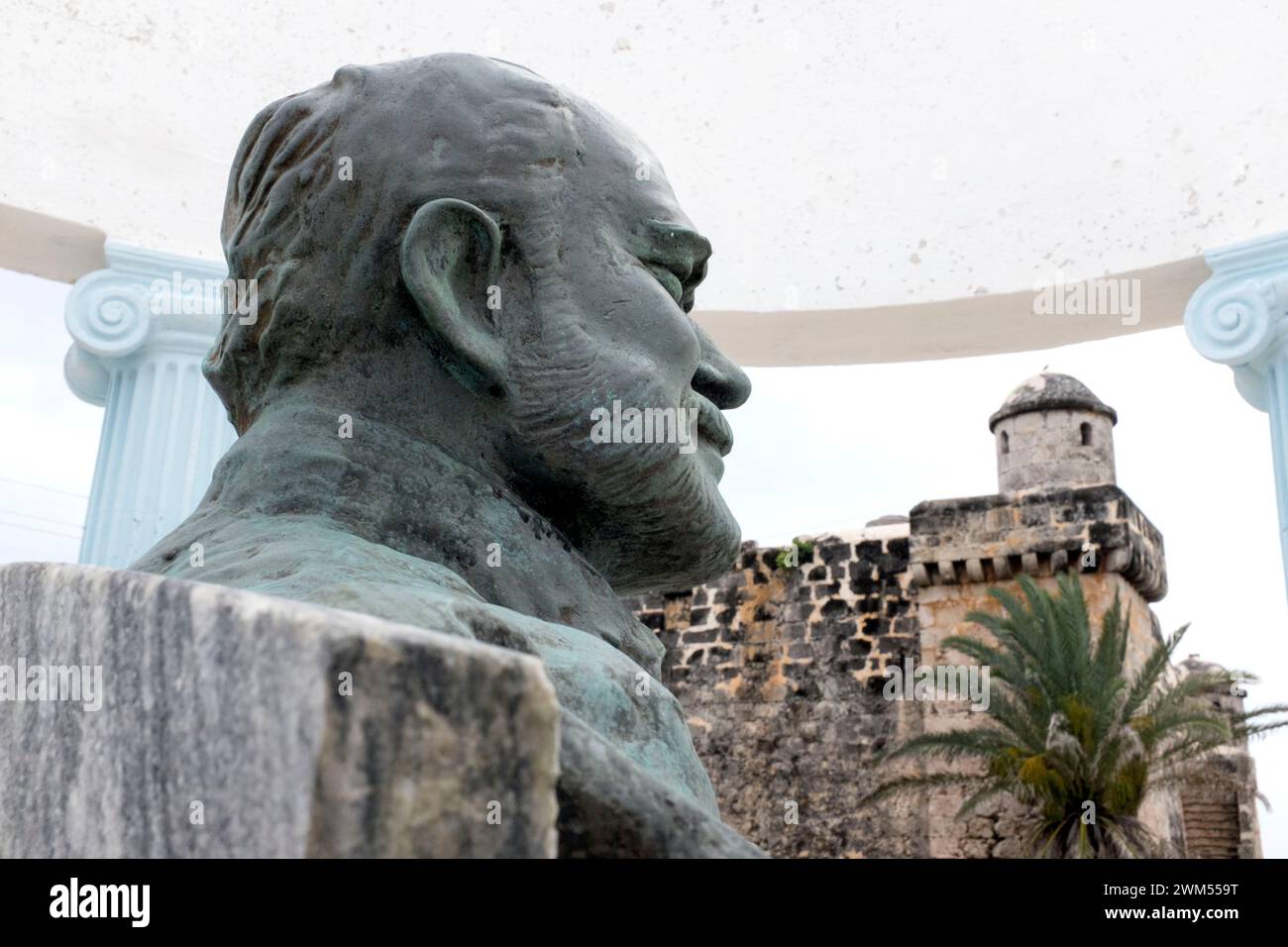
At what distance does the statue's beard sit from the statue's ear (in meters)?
0.05

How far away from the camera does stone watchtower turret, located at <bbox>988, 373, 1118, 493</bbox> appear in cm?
1683

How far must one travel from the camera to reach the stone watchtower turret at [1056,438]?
16.8 meters

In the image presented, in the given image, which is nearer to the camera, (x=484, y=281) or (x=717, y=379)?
(x=484, y=281)

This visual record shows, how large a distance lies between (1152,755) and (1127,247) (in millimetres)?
9409

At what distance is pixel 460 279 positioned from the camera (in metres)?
1.69

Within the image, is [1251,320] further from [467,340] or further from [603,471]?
[467,340]

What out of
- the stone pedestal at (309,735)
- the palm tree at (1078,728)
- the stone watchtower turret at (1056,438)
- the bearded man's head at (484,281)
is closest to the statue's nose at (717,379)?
the bearded man's head at (484,281)

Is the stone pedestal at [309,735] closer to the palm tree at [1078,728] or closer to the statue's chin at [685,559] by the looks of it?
the statue's chin at [685,559]

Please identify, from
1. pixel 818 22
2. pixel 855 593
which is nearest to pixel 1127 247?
pixel 818 22

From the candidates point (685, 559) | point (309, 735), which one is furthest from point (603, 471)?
point (309, 735)

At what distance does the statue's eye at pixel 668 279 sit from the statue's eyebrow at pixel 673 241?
0.05 ft

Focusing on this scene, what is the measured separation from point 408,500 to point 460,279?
10.5 inches

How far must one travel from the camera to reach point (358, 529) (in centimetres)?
154

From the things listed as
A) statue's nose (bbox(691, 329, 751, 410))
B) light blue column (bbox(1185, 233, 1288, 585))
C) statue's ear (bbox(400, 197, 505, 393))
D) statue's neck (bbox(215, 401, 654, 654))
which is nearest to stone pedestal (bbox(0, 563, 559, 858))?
statue's neck (bbox(215, 401, 654, 654))
